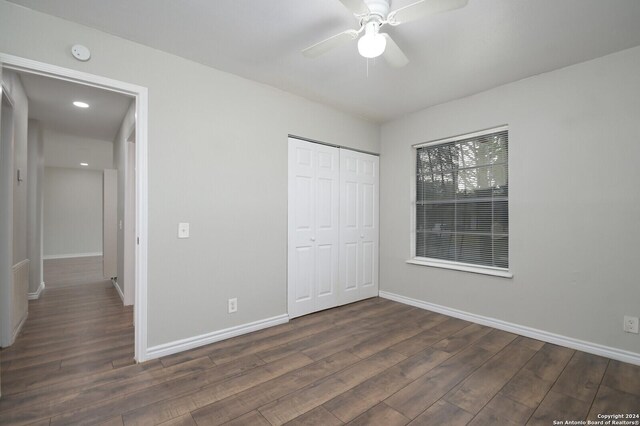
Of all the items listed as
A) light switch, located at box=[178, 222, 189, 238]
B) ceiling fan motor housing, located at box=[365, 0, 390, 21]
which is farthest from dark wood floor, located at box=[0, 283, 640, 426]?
ceiling fan motor housing, located at box=[365, 0, 390, 21]

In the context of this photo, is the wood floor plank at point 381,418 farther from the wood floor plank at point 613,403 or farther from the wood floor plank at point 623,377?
the wood floor plank at point 623,377

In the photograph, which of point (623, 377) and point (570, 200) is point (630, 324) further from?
point (570, 200)

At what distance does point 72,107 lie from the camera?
3.53 m

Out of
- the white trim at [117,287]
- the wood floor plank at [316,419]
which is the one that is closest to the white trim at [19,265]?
the white trim at [117,287]

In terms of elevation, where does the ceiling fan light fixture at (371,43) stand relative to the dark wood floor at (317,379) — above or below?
above

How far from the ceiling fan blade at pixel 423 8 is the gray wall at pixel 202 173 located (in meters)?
1.75

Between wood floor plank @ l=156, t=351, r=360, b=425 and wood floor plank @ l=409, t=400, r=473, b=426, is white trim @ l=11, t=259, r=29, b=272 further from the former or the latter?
wood floor plank @ l=409, t=400, r=473, b=426

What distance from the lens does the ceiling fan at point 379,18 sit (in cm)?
154

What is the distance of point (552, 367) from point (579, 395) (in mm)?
377

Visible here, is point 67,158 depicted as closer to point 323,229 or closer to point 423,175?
point 323,229

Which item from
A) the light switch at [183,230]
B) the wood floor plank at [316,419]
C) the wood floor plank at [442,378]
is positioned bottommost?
the wood floor plank at [442,378]

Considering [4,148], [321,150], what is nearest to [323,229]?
[321,150]

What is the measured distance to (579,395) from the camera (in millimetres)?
1923

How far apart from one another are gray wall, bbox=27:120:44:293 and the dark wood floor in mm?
1357
